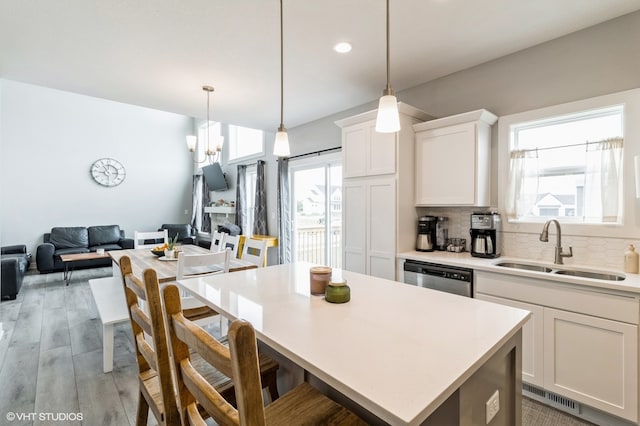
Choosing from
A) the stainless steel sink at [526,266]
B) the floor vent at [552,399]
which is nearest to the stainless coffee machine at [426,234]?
the stainless steel sink at [526,266]

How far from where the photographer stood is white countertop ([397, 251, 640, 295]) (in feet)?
5.76

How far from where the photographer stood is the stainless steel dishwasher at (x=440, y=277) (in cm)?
239

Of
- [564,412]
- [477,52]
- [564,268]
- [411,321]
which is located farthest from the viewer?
[477,52]

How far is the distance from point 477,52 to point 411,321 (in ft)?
8.25

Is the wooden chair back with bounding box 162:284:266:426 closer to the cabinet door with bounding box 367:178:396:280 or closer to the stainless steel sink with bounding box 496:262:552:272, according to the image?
the cabinet door with bounding box 367:178:396:280

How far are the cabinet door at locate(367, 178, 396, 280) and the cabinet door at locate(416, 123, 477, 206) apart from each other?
35cm

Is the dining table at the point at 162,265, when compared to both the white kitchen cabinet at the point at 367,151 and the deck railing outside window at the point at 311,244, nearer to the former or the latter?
the white kitchen cabinet at the point at 367,151

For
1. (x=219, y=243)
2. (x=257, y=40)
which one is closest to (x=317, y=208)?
(x=219, y=243)

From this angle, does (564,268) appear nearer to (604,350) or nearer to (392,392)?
(604,350)

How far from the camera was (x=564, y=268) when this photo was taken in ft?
7.39

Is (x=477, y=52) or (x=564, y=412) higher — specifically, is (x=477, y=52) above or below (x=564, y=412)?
above

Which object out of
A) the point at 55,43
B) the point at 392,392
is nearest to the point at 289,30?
the point at 55,43

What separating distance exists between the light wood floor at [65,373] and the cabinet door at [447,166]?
5.46 ft

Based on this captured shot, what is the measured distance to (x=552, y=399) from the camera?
82.7 inches
